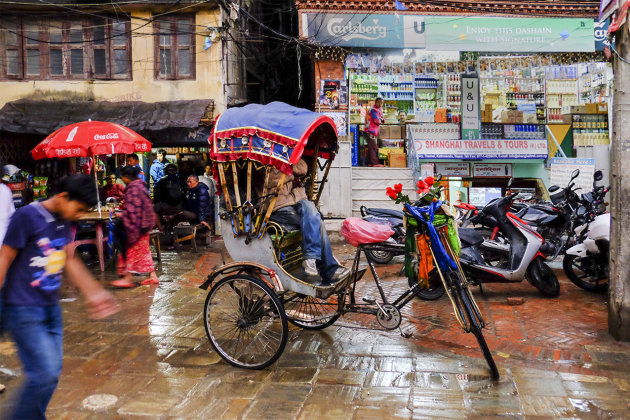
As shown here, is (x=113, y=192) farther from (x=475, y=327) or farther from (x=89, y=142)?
(x=475, y=327)

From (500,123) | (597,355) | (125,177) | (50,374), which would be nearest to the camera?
(50,374)

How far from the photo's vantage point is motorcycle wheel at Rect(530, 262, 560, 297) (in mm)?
7434

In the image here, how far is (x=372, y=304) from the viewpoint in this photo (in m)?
5.23

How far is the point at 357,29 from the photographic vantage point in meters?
15.1

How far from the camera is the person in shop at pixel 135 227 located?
8.06 m

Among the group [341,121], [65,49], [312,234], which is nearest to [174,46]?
[65,49]

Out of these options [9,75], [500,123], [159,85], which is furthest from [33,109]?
[500,123]

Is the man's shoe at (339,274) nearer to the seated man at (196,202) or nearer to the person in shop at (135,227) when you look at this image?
the person in shop at (135,227)

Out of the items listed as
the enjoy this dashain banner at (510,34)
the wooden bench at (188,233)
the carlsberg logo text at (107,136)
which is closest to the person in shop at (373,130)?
the enjoy this dashain banner at (510,34)

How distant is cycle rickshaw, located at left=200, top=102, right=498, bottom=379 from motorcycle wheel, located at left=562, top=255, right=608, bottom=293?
12.1 ft

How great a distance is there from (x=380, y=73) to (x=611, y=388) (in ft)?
45.0

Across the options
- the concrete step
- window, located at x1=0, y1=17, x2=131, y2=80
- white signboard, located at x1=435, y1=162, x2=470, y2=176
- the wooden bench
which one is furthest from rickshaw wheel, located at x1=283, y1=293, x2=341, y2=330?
white signboard, located at x1=435, y1=162, x2=470, y2=176

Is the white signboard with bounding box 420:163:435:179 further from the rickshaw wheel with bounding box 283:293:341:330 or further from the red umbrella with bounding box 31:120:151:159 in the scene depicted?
the rickshaw wheel with bounding box 283:293:341:330

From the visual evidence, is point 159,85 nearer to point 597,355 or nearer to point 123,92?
point 123,92
